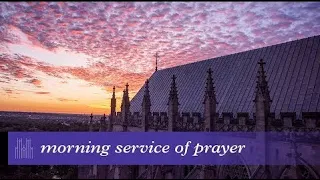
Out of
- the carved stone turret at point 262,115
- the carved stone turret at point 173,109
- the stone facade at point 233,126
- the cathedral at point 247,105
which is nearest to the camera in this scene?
the stone facade at point 233,126

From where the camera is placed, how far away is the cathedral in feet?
55.3

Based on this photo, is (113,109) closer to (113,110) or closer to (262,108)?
(113,110)

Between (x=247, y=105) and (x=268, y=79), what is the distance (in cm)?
264

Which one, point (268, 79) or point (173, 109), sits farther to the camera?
point (173, 109)

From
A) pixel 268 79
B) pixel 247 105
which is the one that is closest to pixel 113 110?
pixel 247 105

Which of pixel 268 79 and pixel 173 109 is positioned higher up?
pixel 268 79

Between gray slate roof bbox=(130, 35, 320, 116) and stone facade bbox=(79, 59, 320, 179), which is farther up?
gray slate roof bbox=(130, 35, 320, 116)

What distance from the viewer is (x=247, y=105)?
2284 centimetres

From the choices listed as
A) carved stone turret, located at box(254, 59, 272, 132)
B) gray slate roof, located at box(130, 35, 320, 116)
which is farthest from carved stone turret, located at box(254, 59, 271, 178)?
gray slate roof, located at box(130, 35, 320, 116)

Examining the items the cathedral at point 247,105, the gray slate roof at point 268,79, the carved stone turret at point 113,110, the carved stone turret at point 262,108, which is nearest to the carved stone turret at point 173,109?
the cathedral at point 247,105

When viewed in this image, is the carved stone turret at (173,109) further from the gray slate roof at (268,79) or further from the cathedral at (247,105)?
the gray slate roof at (268,79)

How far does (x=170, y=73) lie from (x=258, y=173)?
2304cm

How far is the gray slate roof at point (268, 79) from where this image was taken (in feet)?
66.1

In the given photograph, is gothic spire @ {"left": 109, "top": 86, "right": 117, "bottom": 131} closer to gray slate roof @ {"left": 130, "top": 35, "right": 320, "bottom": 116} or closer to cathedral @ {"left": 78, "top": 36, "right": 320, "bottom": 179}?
cathedral @ {"left": 78, "top": 36, "right": 320, "bottom": 179}
